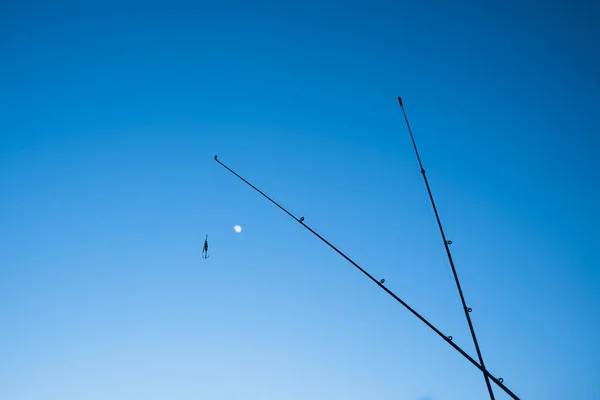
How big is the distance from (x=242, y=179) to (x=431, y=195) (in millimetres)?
4935

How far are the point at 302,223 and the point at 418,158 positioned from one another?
9.78ft

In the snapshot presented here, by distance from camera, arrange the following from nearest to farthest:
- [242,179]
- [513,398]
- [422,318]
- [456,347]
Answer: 1. [513,398]
2. [456,347]
3. [422,318]
4. [242,179]

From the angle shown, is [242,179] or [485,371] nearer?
[485,371]

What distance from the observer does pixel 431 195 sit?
619 centimetres

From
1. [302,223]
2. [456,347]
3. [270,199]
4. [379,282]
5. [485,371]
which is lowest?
[485,371]

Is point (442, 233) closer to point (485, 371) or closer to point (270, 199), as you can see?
point (485, 371)

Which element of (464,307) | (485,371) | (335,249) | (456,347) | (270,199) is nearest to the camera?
(485,371)

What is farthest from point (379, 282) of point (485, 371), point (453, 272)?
point (485, 371)

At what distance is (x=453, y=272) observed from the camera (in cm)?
481

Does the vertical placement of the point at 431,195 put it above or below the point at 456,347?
above

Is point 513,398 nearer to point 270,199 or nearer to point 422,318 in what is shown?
point 422,318

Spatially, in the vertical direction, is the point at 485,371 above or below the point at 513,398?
above

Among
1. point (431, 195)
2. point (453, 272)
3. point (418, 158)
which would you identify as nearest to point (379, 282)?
point (453, 272)

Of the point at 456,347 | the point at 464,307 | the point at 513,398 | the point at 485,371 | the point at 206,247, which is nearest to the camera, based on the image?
the point at 513,398
